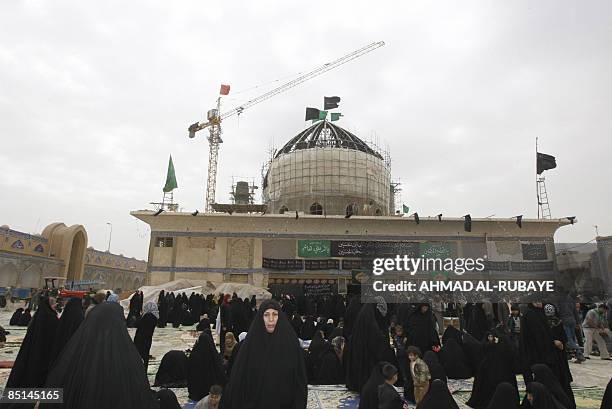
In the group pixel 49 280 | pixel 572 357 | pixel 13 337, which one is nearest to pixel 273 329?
pixel 572 357

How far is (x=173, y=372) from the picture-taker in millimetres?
5293

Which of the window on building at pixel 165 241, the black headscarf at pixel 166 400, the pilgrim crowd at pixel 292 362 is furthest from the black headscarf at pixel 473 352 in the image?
the window on building at pixel 165 241

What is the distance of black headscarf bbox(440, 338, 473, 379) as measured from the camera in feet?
19.0

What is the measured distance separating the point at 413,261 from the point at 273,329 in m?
20.6

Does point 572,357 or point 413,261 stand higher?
point 413,261

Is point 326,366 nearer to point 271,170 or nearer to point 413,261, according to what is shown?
point 413,261

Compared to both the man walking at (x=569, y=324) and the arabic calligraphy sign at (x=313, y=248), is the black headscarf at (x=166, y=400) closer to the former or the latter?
the man walking at (x=569, y=324)

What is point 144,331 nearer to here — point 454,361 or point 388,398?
point 388,398

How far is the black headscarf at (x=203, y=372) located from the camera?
4652 millimetres

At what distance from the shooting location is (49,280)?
76.3 ft

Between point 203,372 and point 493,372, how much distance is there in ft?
10.8

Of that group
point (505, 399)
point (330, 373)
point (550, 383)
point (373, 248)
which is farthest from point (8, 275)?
point (550, 383)

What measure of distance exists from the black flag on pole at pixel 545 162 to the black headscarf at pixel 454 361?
67.8 feet

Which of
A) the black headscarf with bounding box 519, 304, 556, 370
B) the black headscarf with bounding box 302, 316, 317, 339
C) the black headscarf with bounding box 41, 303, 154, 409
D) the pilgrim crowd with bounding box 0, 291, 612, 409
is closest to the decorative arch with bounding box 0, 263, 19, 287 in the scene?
the pilgrim crowd with bounding box 0, 291, 612, 409
